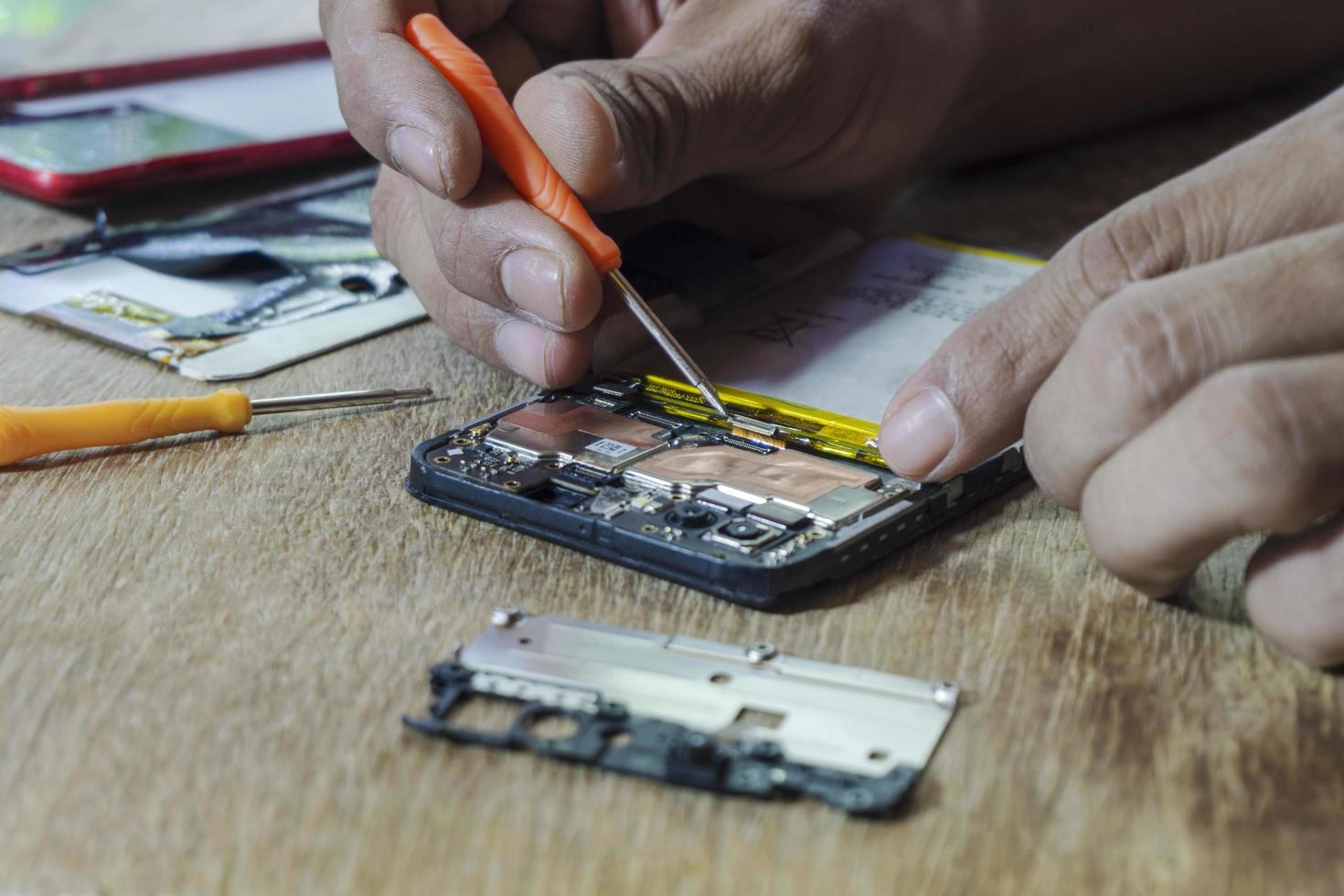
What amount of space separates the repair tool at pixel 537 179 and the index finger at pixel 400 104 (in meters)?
0.02

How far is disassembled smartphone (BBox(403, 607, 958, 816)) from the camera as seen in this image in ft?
1.80

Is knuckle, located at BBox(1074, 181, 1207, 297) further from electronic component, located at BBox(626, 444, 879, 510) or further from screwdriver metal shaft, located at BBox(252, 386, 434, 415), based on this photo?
screwdriver metal shaft, located at BBox(252, 386, 434, 415)

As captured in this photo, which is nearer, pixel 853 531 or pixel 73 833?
pixel 73 833

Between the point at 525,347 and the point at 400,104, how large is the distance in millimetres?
206

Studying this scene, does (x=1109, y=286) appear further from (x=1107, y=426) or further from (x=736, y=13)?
(x=736, y=13)

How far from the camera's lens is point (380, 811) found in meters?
0.53

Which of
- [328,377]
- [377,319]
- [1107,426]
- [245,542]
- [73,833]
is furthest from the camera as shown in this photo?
[377,319]

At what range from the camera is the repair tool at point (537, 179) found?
3.08ft

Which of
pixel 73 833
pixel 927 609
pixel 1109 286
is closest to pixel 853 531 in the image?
pixel 927 609

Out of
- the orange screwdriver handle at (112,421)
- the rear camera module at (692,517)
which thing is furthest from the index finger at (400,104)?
the rear camera module at (692,517)

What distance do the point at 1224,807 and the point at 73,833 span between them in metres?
0.47

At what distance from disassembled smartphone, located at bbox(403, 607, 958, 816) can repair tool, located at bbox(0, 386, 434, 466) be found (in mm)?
339

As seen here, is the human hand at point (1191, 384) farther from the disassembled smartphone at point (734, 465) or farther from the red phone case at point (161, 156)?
the red phone case at point (161, 156)

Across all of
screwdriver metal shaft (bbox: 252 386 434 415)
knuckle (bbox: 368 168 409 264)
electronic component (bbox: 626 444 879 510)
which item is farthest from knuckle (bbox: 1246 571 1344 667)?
knuckle (bbox: 368 168 409 264)
